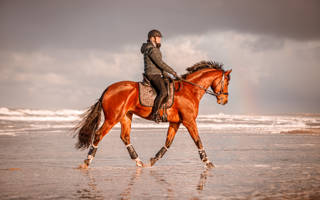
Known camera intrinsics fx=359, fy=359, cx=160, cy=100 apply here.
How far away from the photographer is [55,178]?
702cm

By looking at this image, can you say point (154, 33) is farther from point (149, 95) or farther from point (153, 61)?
point (149, 95)

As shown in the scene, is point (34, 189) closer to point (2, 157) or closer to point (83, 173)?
point (83, 173)

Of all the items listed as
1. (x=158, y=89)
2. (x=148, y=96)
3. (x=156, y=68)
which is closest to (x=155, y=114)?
(x=148, y=96)

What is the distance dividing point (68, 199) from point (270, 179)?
381cm

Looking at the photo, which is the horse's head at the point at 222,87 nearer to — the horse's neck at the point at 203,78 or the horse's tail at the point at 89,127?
the horse's neck at the point at 203,78

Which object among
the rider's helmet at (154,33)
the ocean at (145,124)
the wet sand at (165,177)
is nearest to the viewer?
the wet sand at (165,177)

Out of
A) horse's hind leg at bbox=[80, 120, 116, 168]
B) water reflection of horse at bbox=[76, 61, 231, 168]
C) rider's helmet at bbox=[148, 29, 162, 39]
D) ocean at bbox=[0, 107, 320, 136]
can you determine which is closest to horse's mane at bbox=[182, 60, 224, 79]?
water reflection of horse at bbox=[76, 61, 231, 168]

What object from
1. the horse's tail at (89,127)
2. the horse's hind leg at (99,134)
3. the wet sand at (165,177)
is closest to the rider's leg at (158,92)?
the horse's hind leg at (99,134)

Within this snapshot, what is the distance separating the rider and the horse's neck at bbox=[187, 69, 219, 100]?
0.55m

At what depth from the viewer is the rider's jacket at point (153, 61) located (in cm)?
873

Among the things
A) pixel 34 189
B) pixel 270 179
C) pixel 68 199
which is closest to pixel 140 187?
pixel 68 199

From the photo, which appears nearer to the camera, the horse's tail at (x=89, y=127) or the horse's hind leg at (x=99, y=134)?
the horse's hind leg at (x=99, y=134)

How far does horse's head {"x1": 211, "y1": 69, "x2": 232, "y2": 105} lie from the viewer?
9562mm

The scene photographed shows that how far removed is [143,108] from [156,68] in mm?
1046
